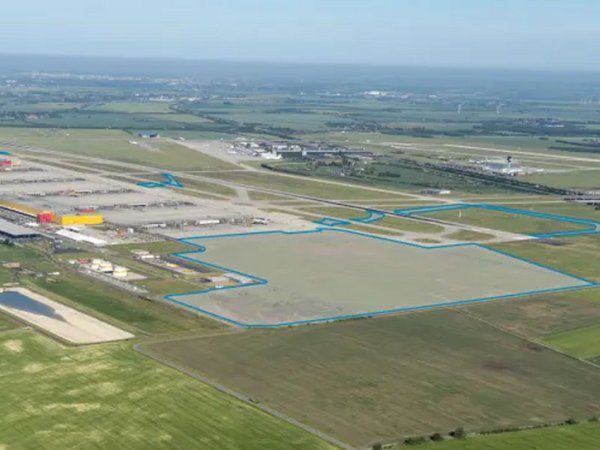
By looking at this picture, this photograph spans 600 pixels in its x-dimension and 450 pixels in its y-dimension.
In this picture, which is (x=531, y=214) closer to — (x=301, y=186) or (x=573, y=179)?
(x=301, y=186)

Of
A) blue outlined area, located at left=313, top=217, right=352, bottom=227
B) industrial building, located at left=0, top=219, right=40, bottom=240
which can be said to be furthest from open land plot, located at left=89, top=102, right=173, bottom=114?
industrial building, located at left=0, top=219, right=40, bottom=240

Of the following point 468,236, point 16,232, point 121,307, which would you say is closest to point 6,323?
point 121,307

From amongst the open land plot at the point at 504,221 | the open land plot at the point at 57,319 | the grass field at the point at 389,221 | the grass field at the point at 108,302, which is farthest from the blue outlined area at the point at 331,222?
the open land plot at the point at 57,319

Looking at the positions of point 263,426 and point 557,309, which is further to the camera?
point 557,309

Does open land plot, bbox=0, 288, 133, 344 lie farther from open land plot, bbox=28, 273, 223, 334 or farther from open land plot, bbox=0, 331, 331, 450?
open land plot, bbox=0, 331, 331, 450

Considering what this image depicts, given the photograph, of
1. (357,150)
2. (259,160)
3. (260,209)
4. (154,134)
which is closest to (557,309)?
(260,209)

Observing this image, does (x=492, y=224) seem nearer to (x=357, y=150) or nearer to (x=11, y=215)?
(x=11, y=215)
